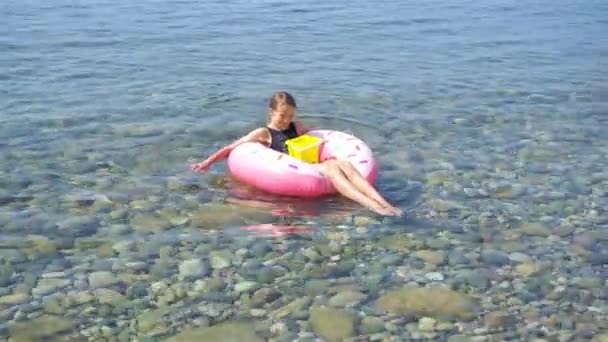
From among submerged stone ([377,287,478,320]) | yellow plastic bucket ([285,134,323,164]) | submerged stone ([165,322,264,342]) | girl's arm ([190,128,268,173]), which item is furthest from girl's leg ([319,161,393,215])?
submerged stone ([165,322,264,342])

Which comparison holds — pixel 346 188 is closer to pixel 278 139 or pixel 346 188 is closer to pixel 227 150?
pixel 278 139

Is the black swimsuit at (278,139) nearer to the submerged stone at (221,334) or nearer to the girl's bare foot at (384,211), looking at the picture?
the girl's bare foot at (384,211)

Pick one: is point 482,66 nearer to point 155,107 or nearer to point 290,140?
point 155,107

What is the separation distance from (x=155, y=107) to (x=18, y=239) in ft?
16.0

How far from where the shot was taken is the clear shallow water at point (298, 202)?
6.09 metres

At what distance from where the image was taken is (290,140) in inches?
334

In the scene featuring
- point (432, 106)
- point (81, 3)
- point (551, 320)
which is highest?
point (81, 3)

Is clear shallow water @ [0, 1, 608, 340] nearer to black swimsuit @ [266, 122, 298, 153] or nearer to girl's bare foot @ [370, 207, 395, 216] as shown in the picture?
girl's bare foot @ [370, 207, 395, 216]

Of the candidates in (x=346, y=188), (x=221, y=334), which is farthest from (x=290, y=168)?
(x=221, y=334)

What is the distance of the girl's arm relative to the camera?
8.48 m

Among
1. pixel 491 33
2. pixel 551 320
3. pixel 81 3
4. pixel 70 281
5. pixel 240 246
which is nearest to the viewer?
pixel 551 320

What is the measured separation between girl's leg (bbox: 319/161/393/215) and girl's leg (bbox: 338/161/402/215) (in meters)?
0.04

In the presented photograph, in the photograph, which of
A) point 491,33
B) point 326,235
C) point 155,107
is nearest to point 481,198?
point 326,235

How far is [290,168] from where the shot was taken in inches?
307
